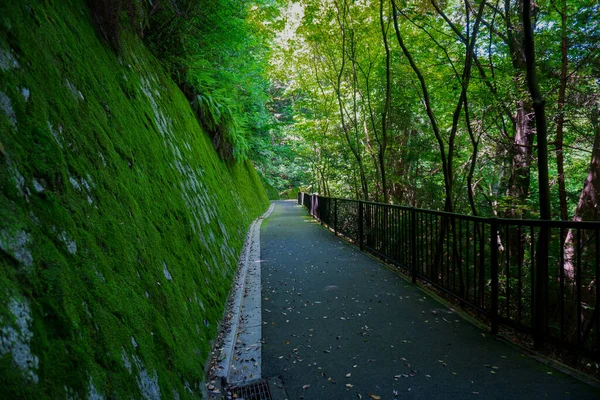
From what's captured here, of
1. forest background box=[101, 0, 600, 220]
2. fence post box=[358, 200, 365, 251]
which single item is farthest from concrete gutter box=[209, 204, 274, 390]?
forest background box=[101, 0, 600, 220]

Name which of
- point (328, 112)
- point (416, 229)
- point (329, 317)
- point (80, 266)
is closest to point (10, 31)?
point (80, 266)

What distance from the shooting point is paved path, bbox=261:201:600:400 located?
2623 mm

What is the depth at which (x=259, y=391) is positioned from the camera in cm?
264

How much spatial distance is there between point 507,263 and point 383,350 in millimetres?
1610

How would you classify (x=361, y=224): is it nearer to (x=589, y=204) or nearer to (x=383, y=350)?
(x=589, y=204)

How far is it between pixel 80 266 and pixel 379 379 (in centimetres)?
250

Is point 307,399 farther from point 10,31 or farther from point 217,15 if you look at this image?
point 217,15

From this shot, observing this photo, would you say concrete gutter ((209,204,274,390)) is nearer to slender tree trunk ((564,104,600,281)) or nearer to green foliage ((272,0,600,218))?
green foliage ((272,0,600,218))

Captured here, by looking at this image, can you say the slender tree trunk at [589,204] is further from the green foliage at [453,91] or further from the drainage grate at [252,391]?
the drainage grate at [252,391]

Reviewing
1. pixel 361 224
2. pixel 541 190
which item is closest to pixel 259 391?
pixel 541 190

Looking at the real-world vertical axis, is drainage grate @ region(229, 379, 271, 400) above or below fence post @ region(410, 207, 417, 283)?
below

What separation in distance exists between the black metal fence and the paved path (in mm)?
385

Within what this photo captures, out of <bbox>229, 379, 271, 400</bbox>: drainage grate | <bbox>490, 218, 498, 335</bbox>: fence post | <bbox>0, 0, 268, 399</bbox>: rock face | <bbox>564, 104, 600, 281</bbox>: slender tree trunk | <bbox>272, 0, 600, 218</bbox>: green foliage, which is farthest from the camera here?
<bbox>272, 0, 600, 218</bbox>: green foliage

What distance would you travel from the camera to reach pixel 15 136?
5.13ft
